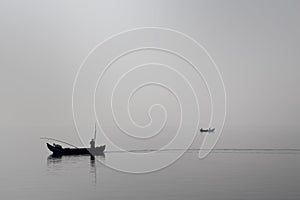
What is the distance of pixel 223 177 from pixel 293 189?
1755 cm

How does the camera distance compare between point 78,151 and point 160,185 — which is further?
point 78,151

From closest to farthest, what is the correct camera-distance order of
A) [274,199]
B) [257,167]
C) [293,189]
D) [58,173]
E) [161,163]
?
[274,199] < [293,189] < [58,173] < [257,167] < [161,163]

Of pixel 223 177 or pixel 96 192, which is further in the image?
pixel 223 177

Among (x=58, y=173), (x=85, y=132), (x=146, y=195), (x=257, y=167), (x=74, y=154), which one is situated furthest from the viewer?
(x=85, y=132)

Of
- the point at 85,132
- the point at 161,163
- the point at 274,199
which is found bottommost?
the point at 274,199

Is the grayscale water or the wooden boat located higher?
the wooden boat

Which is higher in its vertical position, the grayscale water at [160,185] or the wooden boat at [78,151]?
the wooden boat at [78,151]

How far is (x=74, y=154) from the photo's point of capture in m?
152

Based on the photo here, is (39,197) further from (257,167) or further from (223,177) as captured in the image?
(257,167)

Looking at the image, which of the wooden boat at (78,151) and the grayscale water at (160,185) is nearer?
the grayscale water at (160,185)

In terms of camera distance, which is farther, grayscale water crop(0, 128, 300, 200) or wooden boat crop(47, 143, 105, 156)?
wooden boat crop(47, 143, 105, 156)

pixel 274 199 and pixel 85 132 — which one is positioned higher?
pixel 85 132

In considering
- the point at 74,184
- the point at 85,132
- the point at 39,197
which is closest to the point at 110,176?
the point at 74,184

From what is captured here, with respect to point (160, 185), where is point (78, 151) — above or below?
above
